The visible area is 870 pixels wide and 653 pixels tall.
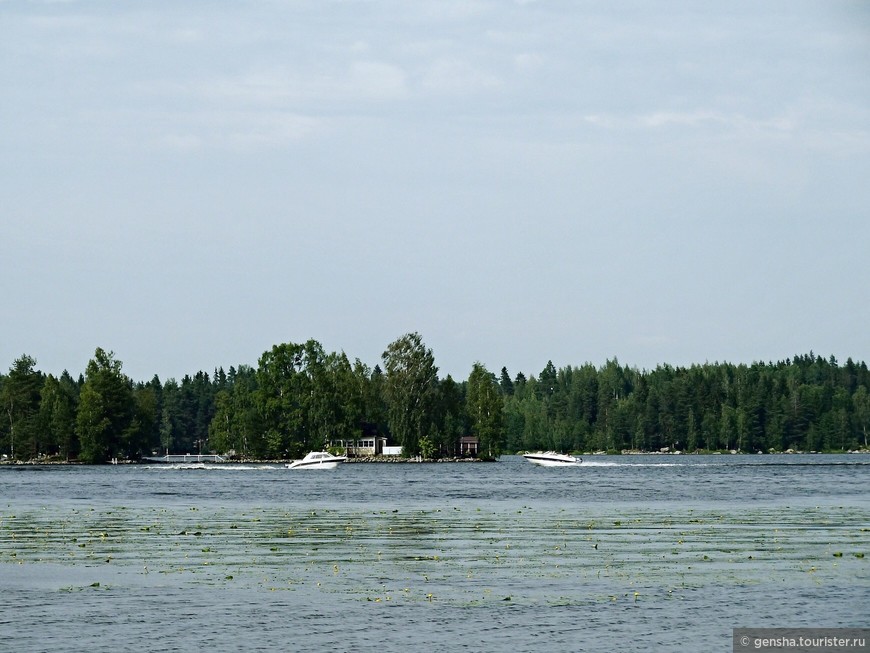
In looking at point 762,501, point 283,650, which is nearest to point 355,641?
point 283,650

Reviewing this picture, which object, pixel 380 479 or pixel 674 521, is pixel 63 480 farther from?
pixel 674 521

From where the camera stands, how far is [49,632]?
95.5 ft

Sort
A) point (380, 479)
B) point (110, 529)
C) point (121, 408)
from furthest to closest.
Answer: point (121, 408)
point (380, 479)
point (110, 529)

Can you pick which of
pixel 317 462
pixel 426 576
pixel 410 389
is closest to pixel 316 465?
pixel 317 462

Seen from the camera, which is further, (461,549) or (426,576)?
(461,549)

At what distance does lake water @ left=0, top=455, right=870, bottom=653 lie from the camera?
95.6 ft

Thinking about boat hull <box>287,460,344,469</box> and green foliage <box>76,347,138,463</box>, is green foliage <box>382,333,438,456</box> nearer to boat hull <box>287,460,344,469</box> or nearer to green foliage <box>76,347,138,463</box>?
boat hull <box>287,460,344,469</box>

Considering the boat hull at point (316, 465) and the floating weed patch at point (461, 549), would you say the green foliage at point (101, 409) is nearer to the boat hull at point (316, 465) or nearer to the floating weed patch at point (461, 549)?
the boat hull at point (316, 465)

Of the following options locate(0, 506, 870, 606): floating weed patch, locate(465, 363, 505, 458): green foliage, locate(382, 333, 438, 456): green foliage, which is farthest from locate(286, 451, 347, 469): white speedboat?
locate(0, 506, 870, 606): floating weed patch

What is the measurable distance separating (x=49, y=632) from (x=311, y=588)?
8.88 metres

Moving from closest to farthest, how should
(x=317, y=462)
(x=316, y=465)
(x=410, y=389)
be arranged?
(x=316, y=465)
(x=317, y=462)
(x=410, y=389)

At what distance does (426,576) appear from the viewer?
38.4m

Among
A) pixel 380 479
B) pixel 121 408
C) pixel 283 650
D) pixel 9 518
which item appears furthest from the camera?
pixel 121 408

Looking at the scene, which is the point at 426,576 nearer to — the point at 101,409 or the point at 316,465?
the point at 316,465
